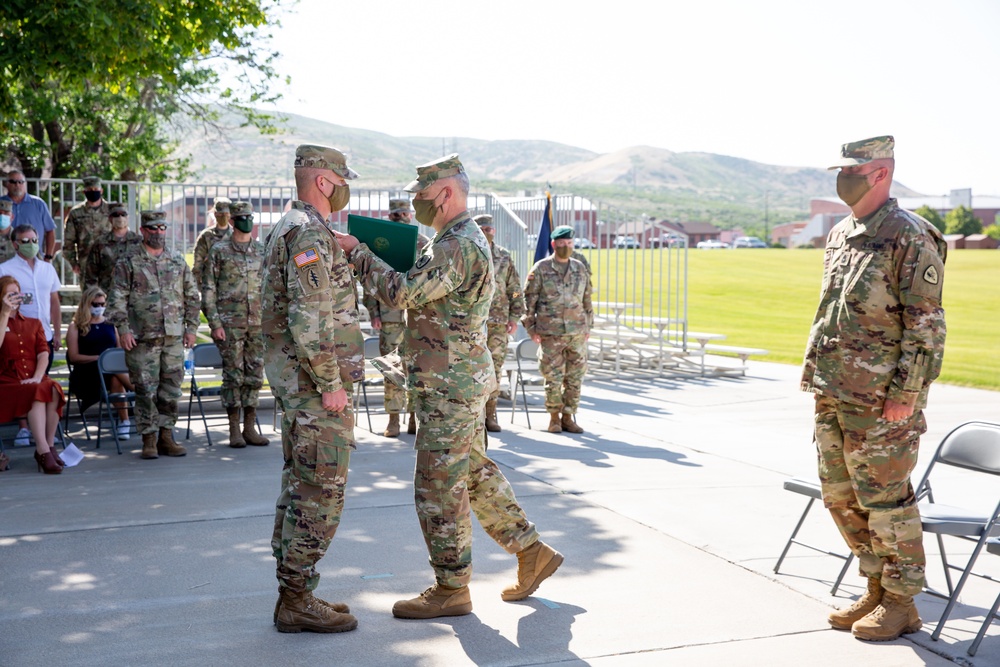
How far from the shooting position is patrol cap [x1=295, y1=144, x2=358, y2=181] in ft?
15.4

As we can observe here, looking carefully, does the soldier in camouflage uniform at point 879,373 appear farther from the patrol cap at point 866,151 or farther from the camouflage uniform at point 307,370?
the camouflage uniform at point 307,370

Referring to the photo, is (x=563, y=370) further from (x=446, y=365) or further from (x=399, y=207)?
(x=446, y=365)

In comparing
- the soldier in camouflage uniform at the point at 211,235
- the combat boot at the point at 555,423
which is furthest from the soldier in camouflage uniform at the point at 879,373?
the soldier in camouflage uniform at the point at 211,235

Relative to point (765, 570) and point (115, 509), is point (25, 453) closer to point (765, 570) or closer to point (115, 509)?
point (115, 509)

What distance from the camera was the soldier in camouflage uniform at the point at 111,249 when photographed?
31.5ft

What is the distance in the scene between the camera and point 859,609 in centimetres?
477

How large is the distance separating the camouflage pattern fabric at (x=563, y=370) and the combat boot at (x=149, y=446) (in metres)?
3.99

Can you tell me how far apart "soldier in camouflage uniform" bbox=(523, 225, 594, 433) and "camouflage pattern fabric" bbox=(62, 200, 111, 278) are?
4.90 metres

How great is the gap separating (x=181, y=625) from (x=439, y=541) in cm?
128

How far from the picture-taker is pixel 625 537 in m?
6.33

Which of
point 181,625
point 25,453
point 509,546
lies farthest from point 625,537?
point 25,453

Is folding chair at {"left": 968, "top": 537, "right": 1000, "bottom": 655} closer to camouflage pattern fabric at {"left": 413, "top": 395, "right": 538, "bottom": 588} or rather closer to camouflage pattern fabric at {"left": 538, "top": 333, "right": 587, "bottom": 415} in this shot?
camouflage pattern fabric at {"left": 413, "top": 395, "right": 538, "bottom": 588}

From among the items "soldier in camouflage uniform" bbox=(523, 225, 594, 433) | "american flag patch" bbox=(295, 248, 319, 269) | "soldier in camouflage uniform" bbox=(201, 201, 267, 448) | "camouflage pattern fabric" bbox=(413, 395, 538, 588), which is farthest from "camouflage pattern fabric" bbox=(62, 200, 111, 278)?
"camouflage pattern fabric" bbox=(413, 395, 538, 588)

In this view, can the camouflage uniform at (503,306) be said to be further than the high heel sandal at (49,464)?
Yes
